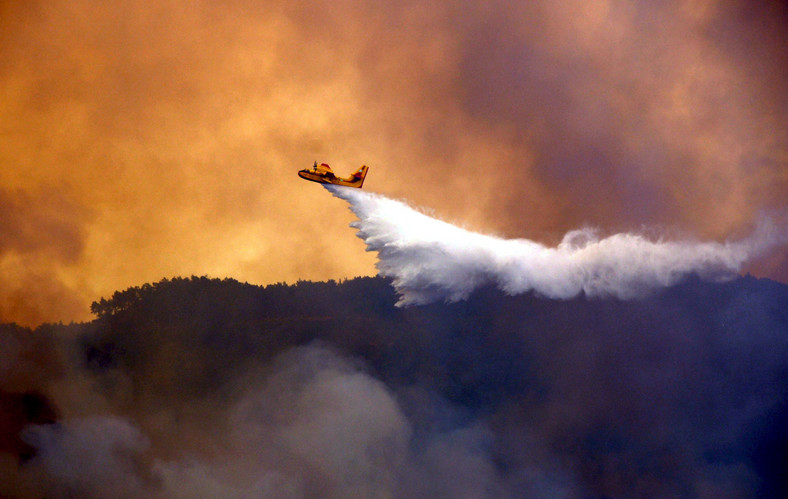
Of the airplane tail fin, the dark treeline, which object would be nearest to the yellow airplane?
the airplane tail fin

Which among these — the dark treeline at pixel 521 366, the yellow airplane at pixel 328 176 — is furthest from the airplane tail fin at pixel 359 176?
the dark treeline at pixel 521 366

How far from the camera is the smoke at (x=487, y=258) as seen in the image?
49.0 meters

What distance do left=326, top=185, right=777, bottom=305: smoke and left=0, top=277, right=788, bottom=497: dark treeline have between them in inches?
702

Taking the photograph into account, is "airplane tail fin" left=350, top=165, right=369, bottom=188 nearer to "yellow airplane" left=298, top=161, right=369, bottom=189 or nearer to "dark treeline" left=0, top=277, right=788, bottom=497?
→ "yellow airplane" left=298, top=161, right=369, bottom=189

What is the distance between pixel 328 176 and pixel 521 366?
4146 cm

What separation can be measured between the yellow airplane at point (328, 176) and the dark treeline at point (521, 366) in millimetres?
31837

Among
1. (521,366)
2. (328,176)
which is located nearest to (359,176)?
(328,176)

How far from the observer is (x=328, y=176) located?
48781 millimetres

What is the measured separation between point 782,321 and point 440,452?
44.1 m

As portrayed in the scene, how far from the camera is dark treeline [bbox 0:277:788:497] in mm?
66188

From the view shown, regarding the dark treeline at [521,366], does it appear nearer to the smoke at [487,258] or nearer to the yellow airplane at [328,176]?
the smoke at [487,258]

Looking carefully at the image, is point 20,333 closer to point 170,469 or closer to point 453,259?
point 170,469

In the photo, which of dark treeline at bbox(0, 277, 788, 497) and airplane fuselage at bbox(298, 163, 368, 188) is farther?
dark treeline at bbox(0, 277, 788, 497)

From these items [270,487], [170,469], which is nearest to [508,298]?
[270,487]
